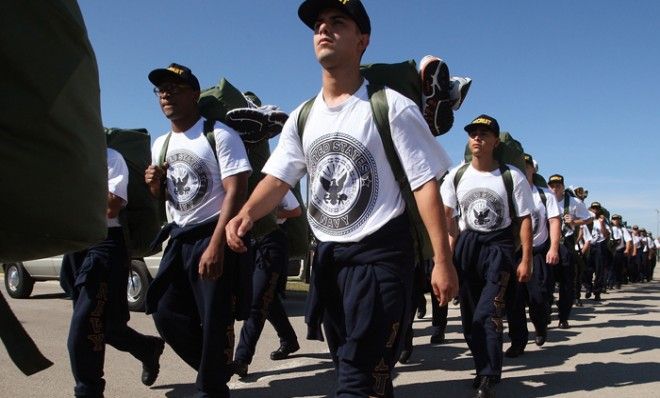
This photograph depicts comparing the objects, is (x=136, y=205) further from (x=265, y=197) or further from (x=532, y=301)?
(x=532, y=301)

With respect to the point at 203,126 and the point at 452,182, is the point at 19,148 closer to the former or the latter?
the point at 203,126

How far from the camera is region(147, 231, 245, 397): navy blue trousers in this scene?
3.86 meters

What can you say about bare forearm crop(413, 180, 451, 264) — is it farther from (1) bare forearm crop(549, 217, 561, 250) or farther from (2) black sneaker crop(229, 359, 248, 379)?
(1) bare forearm crop(549, 217, 561, 250)

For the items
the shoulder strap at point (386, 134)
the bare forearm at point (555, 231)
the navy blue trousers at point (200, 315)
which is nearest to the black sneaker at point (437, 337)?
the bare forearm at point (555, 231)

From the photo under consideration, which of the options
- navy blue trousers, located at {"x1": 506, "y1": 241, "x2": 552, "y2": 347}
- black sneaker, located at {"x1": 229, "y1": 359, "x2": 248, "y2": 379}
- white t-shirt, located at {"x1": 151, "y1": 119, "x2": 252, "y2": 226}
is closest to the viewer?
white t-shirt, located at {"x1": 151, "y1": 119, "x2": 252, "y2": 226}

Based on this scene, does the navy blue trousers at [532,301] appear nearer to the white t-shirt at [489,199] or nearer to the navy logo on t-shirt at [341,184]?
the white t-shirt at [489,199]

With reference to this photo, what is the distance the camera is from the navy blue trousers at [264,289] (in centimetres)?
561

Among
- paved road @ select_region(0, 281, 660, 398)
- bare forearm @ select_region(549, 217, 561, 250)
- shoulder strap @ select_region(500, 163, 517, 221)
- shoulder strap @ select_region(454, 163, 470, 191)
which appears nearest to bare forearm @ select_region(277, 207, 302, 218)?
paved road @ select_region(0, 281, 660, 398)

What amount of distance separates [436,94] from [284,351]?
3.71m

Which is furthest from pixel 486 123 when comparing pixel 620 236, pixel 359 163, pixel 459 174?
pixel 620 236

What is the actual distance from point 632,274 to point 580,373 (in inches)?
807

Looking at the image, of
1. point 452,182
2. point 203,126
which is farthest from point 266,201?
point 452,182

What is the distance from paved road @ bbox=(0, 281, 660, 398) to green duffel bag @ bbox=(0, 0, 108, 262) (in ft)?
12.5

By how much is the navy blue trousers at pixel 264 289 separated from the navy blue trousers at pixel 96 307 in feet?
3.71
